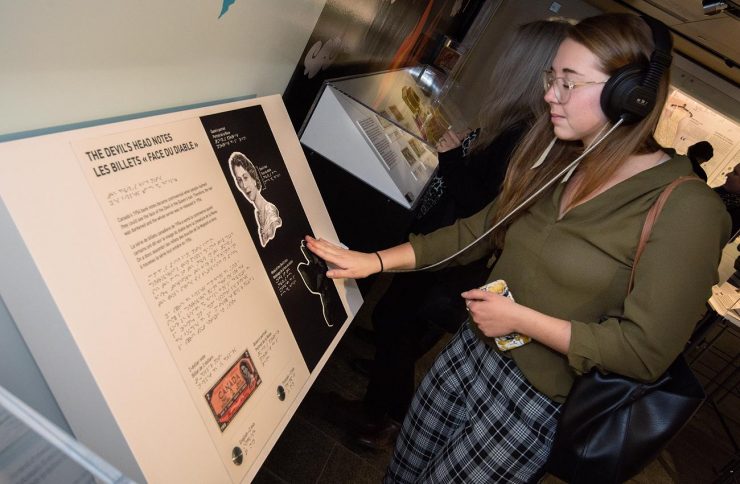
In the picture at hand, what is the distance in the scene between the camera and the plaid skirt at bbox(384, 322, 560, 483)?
121 centimetres

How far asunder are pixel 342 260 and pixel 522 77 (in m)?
0.96

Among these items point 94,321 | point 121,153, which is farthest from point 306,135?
point 94,321

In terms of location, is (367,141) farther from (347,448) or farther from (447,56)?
(447,56)

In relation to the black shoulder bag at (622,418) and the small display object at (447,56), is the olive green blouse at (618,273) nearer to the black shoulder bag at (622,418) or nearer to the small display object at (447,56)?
the black shoulder bag at (622,418)

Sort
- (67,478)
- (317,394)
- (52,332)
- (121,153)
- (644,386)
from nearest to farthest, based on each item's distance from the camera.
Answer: (67,478) → (52,332) → (121,153) → (644,386) → (317,394)

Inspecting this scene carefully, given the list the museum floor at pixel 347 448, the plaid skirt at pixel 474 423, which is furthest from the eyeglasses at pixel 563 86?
the museum floor at pixel 347 448

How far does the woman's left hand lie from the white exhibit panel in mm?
427

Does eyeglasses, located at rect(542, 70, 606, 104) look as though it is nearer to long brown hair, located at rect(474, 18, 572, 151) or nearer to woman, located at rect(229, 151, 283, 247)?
long brown hair, located at rect(474, 18, 572, 151)

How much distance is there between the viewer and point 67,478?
59cm

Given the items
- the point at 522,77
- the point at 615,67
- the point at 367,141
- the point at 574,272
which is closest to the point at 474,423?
the point at 574,272

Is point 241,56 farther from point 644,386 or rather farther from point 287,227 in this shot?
point 644,386

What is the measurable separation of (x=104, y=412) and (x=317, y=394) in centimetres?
184

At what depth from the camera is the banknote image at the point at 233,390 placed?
2.95 ft

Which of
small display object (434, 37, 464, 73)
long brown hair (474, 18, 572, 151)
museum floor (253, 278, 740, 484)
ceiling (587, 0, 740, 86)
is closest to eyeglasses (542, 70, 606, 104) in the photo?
long brown hair (474, 18, 572, 151)
